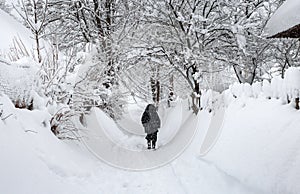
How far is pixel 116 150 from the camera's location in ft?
25.8

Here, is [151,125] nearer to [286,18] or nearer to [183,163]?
[183,163]

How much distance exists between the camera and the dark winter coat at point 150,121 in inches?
359

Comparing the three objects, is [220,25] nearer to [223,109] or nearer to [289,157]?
[223,109]

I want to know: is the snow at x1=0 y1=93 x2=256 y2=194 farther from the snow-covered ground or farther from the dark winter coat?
the dark winter coat

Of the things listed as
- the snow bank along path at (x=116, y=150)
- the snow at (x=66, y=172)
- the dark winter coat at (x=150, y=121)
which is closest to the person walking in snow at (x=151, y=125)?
the dark winter coat at (x=150, y=121)

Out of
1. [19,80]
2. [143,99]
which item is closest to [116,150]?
[19,80]

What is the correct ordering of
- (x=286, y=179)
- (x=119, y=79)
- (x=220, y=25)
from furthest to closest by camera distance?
(x=119, y=79) < (x=220, y=25) < (x=286, y=179)

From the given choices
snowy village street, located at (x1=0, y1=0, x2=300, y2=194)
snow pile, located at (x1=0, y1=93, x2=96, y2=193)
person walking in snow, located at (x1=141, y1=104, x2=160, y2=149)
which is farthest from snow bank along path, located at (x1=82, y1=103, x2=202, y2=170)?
snow pile, located at (x1=0, y1=93, x2=96, y2=193)

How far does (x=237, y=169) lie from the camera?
4.71 meters

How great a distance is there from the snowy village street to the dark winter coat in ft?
0.14

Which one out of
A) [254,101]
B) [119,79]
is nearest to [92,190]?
[254,101]

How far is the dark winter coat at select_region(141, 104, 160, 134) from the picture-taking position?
9.12 meters

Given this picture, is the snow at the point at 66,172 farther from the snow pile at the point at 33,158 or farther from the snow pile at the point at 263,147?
the snow pile at the point at 263,147

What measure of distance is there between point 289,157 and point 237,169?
1.27m
